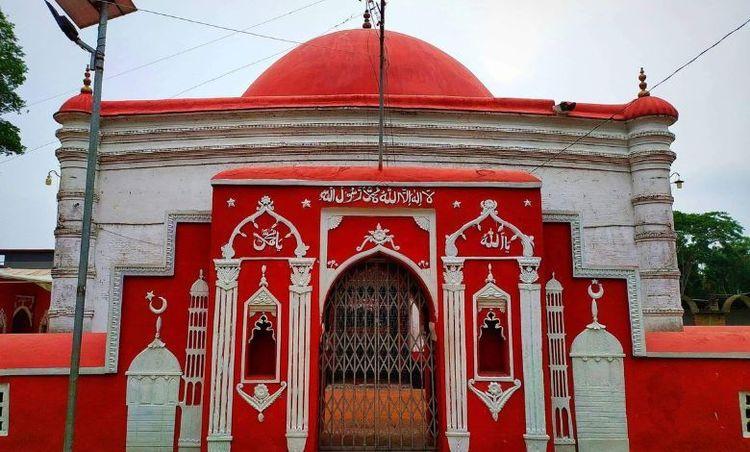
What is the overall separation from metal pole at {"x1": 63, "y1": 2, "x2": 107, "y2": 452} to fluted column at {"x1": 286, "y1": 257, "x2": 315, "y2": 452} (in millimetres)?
1926

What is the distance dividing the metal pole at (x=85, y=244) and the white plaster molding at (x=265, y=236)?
128 cm

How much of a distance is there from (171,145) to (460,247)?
20.9ft

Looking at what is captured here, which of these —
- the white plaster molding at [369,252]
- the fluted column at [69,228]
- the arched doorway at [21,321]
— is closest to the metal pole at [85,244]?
the white plaster molding at [369,252]

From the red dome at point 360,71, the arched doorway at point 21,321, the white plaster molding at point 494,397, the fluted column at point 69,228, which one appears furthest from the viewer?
the arched doorway at point 21,321

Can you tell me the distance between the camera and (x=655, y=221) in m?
9.75

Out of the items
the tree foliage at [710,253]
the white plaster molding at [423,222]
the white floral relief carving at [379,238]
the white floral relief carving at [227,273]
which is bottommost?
the white floral relief carving at [227,273]

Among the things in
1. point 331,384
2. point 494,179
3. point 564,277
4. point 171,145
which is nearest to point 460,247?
point 494,179

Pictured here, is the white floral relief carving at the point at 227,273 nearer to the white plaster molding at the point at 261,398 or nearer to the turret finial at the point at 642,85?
the white plaster molding at the point at 261,398

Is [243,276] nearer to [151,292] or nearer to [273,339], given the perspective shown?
[273,339]

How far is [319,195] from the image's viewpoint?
589 cm

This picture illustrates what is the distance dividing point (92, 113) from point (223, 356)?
266cm

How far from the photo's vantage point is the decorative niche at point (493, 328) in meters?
5.62

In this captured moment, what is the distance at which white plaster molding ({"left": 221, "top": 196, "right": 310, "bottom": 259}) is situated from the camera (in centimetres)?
578

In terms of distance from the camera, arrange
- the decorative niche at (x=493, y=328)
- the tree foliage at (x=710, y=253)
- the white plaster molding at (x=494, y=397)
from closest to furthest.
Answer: the white plaster molding at (x=494, y=397), the decorative niche at (x=493, y=328), the tree foliage at (x=710, y=253)
